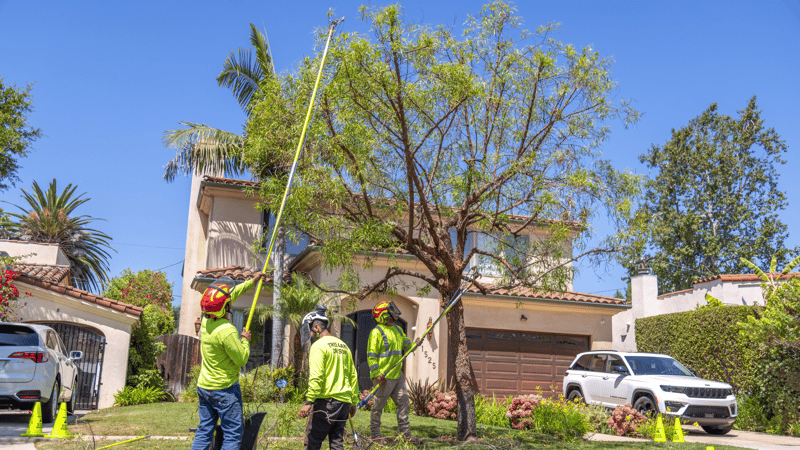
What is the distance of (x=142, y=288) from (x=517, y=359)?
1848cm

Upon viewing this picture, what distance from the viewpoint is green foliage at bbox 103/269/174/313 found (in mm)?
28516

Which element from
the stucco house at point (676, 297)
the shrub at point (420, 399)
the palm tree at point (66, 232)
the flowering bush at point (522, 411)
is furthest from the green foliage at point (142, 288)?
the flowering bush at point (522, 411)

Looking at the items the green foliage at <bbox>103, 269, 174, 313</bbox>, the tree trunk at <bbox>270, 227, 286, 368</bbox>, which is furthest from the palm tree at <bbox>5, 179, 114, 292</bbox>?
the tree trunk at <bbox>270, 227, 286, 368</bbox>

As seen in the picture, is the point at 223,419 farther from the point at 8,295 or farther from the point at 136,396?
the point at 136,396

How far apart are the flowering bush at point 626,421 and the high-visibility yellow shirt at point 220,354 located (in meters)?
9.00

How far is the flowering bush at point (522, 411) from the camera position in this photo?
38.4 ft

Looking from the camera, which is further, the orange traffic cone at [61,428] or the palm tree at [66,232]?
the palm tree at [66,232]

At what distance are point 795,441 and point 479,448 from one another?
762 centimetres

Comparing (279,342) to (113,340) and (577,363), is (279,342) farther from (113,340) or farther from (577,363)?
(577,363)

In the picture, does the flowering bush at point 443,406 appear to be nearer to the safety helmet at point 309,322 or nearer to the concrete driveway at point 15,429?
the concrete driveway at point 15,429

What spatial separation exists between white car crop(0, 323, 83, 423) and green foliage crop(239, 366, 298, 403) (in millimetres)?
3559

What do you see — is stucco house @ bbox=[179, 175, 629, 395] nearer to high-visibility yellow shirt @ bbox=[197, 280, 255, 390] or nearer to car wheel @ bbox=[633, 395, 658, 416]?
car wheel @ bbox=[633, 395, 658, 416]

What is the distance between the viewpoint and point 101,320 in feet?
50.6

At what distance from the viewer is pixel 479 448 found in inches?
334
